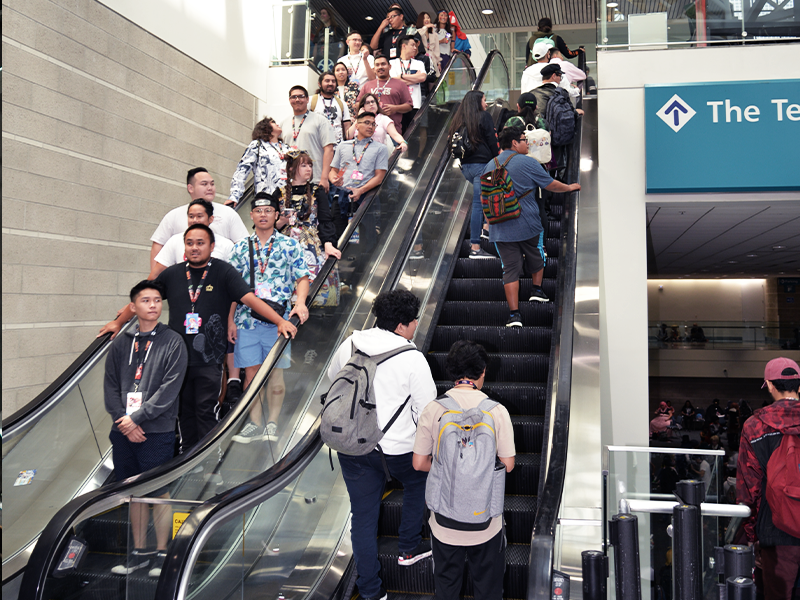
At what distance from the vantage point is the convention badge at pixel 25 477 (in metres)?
4.48

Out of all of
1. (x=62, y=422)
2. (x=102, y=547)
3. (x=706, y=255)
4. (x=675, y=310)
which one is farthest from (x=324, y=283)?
(x=675, y=310)

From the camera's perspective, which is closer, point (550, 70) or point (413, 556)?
point (413, 556)

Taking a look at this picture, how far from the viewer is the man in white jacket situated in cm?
350

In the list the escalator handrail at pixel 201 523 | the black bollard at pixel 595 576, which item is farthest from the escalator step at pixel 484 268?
the black bollard at pixel 595 576

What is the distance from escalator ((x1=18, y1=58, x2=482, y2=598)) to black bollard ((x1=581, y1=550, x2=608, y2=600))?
1.66m

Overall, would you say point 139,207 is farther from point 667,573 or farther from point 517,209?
point 667,573

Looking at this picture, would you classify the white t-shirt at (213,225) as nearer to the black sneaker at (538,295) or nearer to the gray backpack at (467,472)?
the black sneaker at (538,295)

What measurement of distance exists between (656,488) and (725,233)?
7.30 m

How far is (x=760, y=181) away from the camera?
6.71 m

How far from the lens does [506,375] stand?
17.7ft

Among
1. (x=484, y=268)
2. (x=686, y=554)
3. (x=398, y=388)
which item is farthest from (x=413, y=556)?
(x=484, y=268)

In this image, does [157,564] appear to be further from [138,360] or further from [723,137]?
[723,137]

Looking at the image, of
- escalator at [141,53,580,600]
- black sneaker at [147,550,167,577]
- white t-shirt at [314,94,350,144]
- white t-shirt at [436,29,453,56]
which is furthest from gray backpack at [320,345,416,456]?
white t-shirt at [436,29,453,56]

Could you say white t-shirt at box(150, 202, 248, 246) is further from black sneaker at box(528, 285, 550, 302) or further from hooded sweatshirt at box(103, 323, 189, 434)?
black sneaker at box(528, 285, 550, 302)
